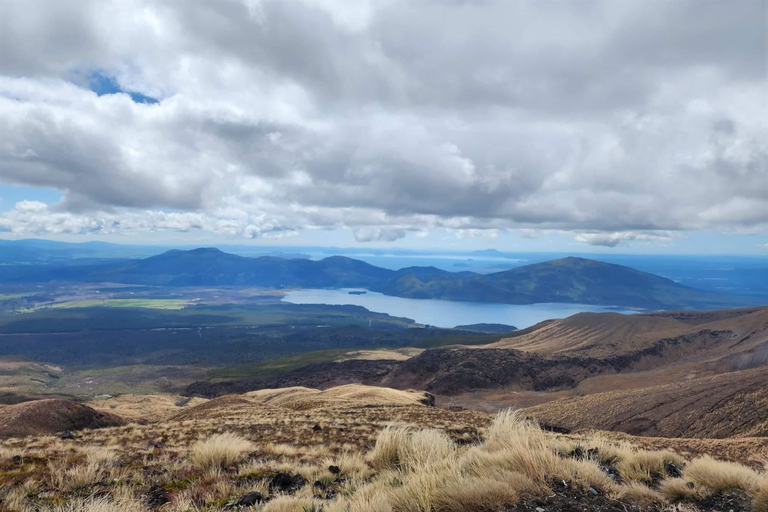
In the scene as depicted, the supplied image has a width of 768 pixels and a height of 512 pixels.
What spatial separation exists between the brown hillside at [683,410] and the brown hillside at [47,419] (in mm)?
28413

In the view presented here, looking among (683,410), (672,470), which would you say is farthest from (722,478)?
(683,410)

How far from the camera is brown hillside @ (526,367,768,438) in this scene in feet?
68.5

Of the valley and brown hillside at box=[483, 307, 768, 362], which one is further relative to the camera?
brown hillside at box=[483, 307, 768, 362]

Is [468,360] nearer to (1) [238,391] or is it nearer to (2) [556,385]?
(2) [556,385]

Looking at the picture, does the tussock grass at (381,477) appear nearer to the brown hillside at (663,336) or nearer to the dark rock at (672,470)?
the dark rock at (672,470)

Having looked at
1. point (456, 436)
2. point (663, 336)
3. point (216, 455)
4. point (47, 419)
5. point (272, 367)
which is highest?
point (216, 455)

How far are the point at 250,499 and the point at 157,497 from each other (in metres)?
1.57

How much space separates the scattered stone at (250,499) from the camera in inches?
196

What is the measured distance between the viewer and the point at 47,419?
819 inches

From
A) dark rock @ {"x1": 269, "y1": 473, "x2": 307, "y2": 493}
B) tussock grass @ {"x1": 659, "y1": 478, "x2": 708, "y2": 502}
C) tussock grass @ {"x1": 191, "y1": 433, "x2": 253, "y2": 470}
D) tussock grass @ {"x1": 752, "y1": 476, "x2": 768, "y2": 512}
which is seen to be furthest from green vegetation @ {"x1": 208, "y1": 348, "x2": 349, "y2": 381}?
tussock grass @ {"x1": 752, "y1": 476, "x2": 768, "y2": 512}

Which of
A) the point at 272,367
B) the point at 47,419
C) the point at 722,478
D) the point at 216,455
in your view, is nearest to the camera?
the point at 722,478

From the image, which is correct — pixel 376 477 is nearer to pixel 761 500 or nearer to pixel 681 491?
pixel 681 491

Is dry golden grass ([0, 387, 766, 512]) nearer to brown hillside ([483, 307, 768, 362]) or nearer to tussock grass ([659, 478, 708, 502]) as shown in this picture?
tussock grass ([659, 478, 708, 502])

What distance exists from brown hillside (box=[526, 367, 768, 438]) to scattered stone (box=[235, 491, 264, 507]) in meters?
22.6
